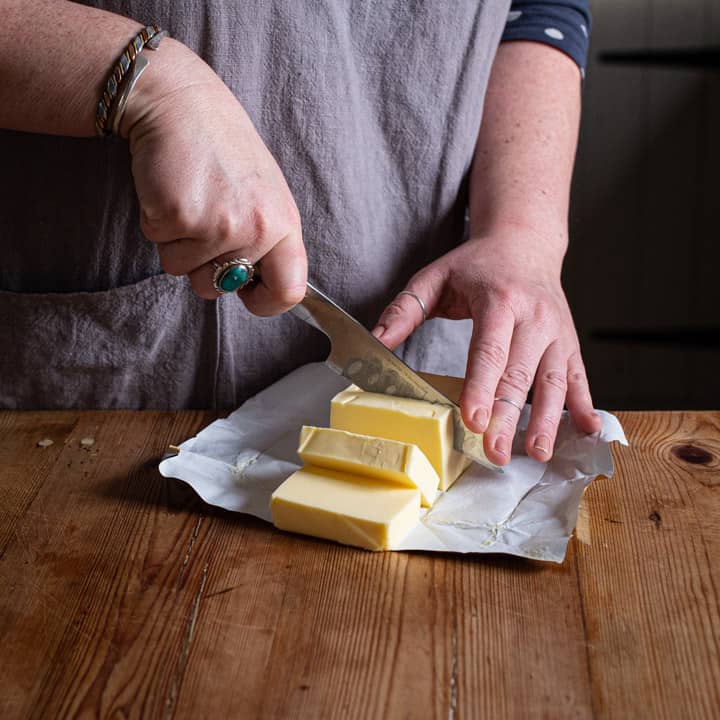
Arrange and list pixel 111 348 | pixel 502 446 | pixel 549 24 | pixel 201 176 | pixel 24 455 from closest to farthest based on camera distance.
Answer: pixel 201 176
pixel 502 446
pixel 24 455
pixel 111 348
pixel 549 24

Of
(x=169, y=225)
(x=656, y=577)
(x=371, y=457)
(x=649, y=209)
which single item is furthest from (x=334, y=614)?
(x=649, y=209)

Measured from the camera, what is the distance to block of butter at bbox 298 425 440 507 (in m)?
0.97

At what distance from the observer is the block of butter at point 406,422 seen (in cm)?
104

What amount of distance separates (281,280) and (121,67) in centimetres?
27

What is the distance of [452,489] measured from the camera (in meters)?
1.05

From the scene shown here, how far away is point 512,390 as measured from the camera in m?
1.07

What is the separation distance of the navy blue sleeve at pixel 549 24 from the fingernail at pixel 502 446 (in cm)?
65

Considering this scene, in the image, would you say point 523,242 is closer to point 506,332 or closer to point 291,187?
point 506,332

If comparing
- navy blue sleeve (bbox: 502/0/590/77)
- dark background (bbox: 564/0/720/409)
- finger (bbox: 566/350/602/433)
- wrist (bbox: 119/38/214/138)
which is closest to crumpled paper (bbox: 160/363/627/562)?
finger (bbox: 566/350/602/433)

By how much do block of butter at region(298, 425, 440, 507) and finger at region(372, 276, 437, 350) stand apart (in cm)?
17

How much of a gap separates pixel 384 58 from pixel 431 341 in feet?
1.34

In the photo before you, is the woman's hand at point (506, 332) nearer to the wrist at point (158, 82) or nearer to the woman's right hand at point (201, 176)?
the woman's right hand at point (201, 176)

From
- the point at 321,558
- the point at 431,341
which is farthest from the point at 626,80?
the point at 321,558

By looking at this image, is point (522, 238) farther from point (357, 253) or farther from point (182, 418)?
point (182, 418)
